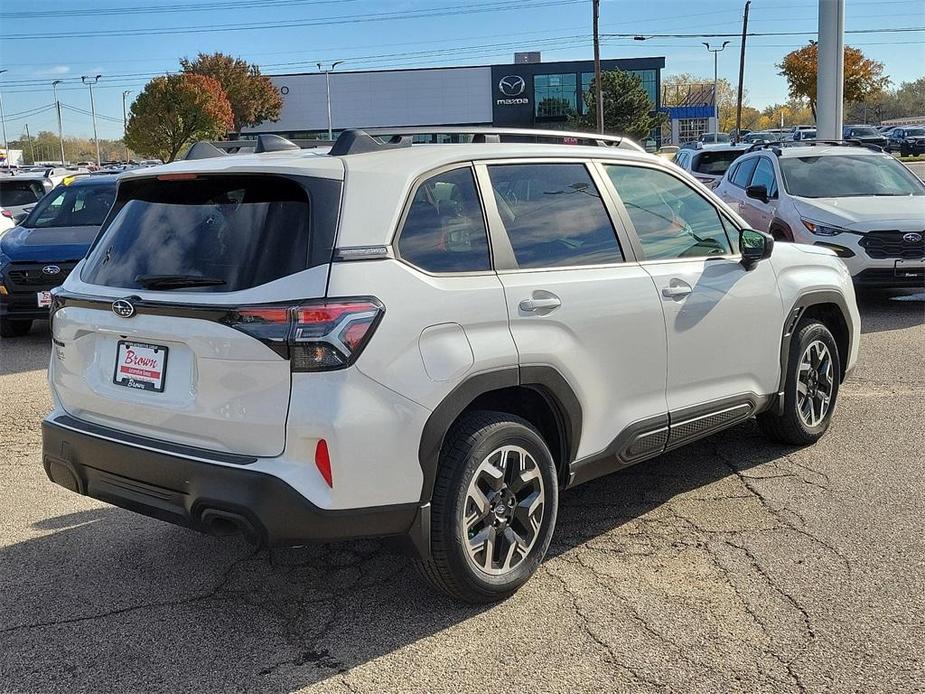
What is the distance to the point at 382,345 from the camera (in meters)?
3.19

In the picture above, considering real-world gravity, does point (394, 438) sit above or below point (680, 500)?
above

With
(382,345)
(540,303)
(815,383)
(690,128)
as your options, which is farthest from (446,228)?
(690,128)

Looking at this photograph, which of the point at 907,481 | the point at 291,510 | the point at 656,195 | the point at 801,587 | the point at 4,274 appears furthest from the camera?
the point at 4,274

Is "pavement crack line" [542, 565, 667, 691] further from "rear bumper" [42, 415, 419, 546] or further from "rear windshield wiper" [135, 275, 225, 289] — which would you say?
"rear windshield wiper" [135, 275, 225, 289]

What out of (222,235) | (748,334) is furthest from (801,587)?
(222,235)

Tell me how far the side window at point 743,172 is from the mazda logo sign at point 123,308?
10.5m

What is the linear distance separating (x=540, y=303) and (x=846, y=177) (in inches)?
347

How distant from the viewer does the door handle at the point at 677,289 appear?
4.37 metres

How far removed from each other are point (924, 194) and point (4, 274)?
412 inches

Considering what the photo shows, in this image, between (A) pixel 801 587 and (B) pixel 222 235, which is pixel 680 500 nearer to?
(A) pixel 801 587

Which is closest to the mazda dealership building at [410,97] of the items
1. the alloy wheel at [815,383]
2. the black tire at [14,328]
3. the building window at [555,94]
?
the building window at [555,94]

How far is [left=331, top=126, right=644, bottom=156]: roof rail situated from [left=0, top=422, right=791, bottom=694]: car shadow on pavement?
159 cm

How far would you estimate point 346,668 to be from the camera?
327 centimetres

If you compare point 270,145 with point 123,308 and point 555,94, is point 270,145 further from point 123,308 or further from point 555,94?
point 555,94
